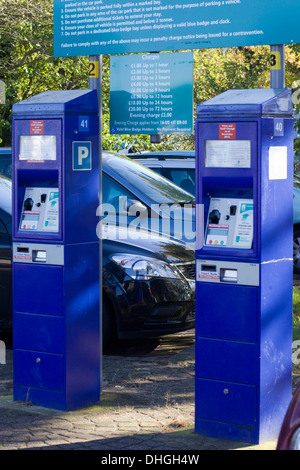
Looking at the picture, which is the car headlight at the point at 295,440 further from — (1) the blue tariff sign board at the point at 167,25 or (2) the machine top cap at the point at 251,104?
(1) the blue tariff sign board at the point at 167,25

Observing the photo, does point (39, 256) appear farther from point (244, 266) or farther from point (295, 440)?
point (295, 440)

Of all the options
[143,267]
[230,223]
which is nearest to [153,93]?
[230,223]

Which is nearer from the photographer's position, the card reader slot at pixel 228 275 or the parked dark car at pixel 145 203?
the card reader slot at pixel 228 275

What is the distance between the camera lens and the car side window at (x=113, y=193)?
321 inches

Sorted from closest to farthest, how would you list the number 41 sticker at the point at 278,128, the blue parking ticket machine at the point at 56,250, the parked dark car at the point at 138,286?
the number 41 sticker at the point at 278,128 < the blue parking ticket machine at the point at 56,250 < the parked dark car at the point at 138,286

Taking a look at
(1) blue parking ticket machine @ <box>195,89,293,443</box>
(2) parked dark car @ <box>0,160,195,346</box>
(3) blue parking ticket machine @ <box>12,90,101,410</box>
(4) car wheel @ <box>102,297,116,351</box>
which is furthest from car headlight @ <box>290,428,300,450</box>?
(4) car wheel @ <box>102,297,116,351</box>

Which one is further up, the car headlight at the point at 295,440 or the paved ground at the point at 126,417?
the car headlight at the point at 295,440

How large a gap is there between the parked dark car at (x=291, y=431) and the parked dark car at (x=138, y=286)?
3341 millimetres

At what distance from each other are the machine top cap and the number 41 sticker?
5 cm

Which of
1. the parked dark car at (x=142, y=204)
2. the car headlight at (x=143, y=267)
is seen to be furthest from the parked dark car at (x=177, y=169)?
the car headlight at (x=143, y=267)

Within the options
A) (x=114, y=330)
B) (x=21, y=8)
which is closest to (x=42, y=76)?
(x=21, y=8)

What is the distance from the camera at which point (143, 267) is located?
22.9ft

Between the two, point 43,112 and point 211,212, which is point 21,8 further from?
point 211,212

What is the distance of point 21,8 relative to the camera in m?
15.9
